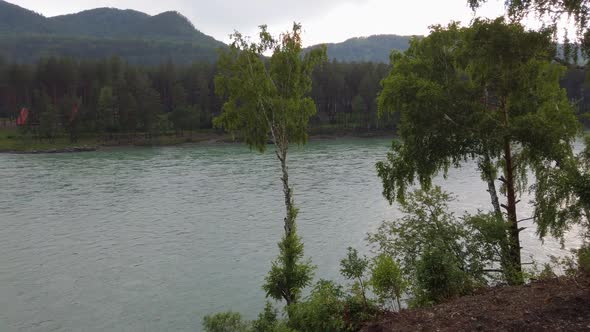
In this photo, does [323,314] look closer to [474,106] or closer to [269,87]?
[474,106]

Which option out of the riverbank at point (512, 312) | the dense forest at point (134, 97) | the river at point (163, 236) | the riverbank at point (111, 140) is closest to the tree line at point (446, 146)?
the riverbank at point (512, 312)

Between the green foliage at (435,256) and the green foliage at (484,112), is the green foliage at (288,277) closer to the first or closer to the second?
the green foliage at (435,256)

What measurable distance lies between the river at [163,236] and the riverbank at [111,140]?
147ft

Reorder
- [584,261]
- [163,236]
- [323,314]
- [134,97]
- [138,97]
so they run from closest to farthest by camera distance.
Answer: [584,261] < [323,314] < [163,236] < [134,97] < [138,97]

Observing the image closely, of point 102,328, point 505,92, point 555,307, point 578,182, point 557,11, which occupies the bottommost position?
point 102,328

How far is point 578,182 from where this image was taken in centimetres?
1368

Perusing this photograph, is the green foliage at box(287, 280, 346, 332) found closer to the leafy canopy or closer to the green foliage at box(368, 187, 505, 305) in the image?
the green foliage at box(368, 187, 505, 305)

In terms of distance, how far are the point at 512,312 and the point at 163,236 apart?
33.2 meters

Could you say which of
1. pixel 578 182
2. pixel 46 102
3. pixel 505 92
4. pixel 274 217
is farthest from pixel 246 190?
pixel 46 102

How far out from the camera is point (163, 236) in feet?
133

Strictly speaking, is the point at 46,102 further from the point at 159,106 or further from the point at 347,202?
the point at 347,202

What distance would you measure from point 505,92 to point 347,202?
3449 cm

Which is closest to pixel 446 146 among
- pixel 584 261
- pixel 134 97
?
pixel 584 261

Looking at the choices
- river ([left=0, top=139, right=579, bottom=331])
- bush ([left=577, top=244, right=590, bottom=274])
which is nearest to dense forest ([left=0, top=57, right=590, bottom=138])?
river ([left=0, top=139, right=579, bottom=331])
